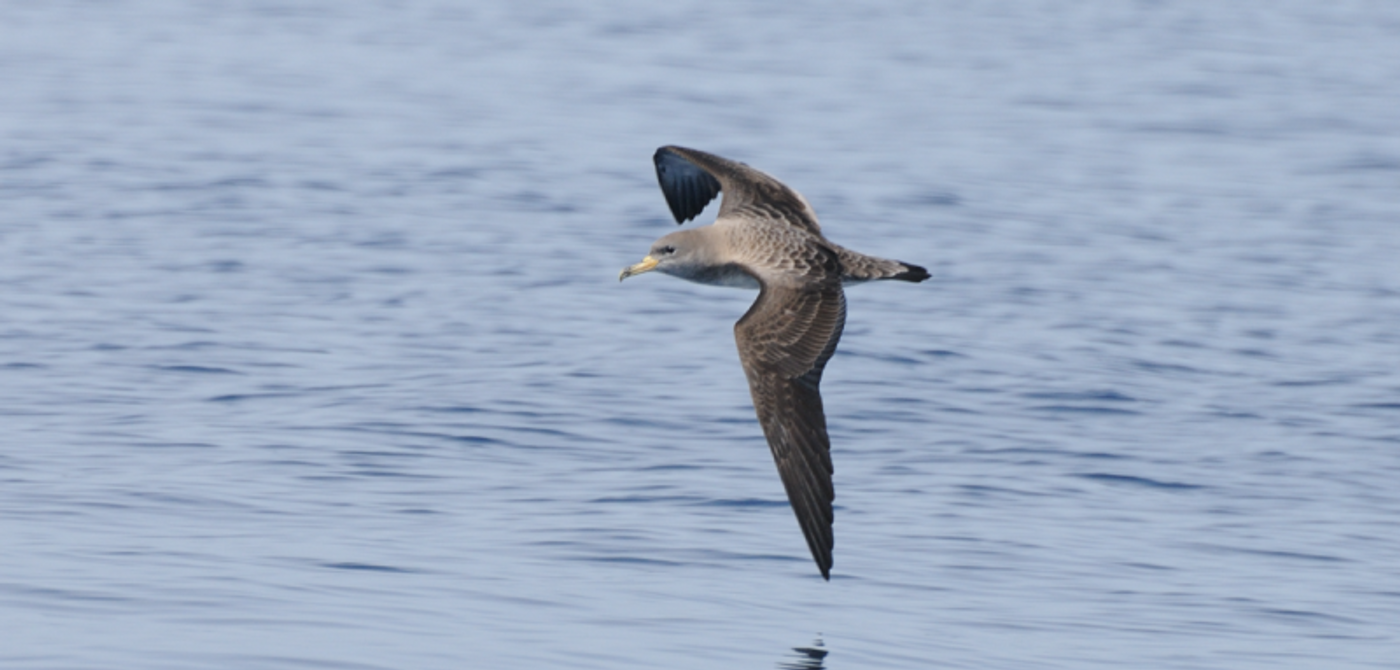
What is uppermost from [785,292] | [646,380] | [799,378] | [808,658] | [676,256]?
[676,256]

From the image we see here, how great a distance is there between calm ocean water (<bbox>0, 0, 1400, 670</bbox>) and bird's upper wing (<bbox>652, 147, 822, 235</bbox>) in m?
1.56

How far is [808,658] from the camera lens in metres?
8.82

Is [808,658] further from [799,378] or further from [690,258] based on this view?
[690,258]

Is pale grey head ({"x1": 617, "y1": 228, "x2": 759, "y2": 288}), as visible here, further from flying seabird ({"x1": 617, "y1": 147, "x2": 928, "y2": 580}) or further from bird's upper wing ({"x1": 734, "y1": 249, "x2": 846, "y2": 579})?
bird's upper wing ({"x1": 734, "y1": 249, "x2": 846, "y2": 579})

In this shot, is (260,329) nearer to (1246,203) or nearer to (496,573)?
(496,573)

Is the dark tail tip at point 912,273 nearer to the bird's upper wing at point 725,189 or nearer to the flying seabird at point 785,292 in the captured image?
the flying seabird at point 785,292

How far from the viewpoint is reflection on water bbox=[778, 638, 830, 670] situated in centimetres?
870

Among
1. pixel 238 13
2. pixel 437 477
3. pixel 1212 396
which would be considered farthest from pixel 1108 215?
pixel 238 13

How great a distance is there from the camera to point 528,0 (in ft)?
135

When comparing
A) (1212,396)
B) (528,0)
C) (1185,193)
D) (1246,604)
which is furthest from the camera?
(528,0)

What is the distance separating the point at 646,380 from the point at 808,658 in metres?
5.43

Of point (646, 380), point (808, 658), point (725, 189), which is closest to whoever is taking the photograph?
point (808, 658)

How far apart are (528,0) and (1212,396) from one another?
28.4 metres

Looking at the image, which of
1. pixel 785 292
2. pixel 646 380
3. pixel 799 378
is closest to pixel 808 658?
pixel 799 378
